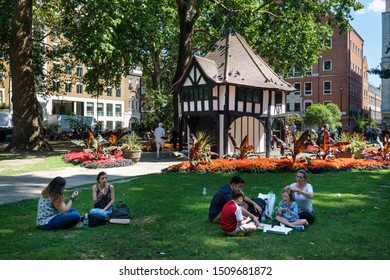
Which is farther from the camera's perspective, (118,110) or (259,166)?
(118,110)

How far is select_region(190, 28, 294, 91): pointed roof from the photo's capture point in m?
21.4

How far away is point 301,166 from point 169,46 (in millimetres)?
27395

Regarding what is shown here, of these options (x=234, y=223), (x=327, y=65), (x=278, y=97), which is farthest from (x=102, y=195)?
(x=327, y=65)

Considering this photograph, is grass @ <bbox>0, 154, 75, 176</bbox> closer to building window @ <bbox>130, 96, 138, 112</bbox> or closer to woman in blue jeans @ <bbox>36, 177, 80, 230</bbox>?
woman in blue jeans @ <bbox>36, 177, 80, 230</bbox>

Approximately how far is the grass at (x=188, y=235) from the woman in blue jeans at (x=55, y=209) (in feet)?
0.63

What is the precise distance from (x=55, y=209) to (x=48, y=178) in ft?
24.8

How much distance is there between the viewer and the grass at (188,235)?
20.6 ft

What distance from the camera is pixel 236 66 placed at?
2222 cm

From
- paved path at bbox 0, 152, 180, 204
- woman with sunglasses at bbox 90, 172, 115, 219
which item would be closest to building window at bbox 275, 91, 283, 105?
paved path at bbox 0, 152, 180, 204

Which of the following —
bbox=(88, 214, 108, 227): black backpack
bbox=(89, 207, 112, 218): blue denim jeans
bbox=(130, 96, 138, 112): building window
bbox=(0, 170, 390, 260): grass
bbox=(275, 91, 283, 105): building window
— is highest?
bbox=(130, 96, 138, 112): building window

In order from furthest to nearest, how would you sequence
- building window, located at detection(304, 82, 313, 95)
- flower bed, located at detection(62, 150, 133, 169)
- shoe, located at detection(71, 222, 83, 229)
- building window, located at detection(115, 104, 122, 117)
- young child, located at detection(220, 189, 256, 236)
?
building window, located at detection(115, 104, 122, 117)
building window, located at detection(304, 82, 313, 95)
flower bed, located at detection(62, 150, 133, 169)
shoe, located at detection(71, 222, 83, 229)
young child, located at detection(220, 189, 256, 236)

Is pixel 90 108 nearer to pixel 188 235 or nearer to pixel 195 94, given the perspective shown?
pixel 195 94

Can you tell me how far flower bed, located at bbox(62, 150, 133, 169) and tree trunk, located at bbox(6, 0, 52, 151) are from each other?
649cm

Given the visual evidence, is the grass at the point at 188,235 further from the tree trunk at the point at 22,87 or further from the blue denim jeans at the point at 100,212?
the tree trunk at the point at 22,87
